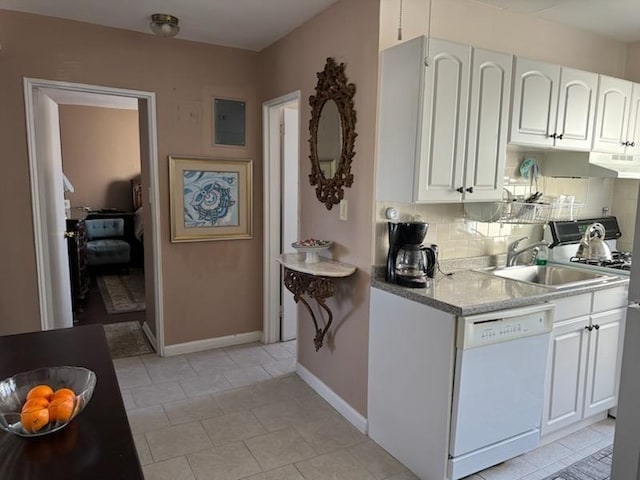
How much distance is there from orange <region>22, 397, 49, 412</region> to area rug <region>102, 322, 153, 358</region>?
263 centimetres

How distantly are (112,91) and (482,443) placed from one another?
3.23 meters

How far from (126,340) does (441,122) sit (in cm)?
329

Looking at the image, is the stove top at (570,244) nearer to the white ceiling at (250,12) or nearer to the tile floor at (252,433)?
the tile floor at (252,433)

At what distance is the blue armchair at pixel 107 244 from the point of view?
20.7 ft

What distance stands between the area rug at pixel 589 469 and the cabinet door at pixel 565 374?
0.20 metres

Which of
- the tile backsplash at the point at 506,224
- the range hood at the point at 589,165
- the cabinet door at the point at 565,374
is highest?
the range hood at the point at 589,165

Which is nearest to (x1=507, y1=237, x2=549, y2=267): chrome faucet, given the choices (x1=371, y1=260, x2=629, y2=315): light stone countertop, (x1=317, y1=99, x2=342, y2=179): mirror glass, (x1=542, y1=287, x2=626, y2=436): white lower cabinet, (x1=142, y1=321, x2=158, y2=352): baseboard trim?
(x1=371, y1=260, x2=629, y2=315): light stone countertop

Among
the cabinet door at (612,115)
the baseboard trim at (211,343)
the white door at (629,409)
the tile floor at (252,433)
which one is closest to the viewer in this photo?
the white door at (629,409)

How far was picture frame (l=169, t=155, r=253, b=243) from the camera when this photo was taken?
11.6 ft

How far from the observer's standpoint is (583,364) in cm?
254

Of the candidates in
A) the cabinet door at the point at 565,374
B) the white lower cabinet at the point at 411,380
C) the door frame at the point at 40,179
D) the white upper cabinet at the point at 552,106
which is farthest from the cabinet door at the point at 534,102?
the door frame at the point at 40,179

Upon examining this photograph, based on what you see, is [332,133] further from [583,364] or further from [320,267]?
[583,364]

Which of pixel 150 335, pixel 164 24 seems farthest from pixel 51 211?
pixel 164 24

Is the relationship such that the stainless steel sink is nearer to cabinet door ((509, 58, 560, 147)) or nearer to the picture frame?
cabinet door ((509, 58, 560, 147))
